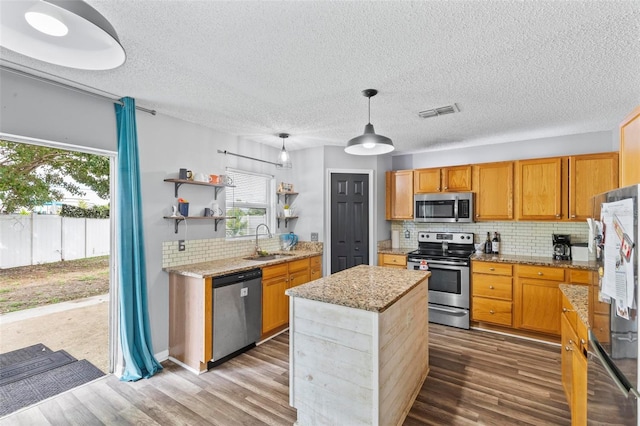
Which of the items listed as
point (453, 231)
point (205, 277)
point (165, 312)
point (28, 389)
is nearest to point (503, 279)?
point (453, 231)

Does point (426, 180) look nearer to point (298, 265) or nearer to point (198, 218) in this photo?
point (298, 265)

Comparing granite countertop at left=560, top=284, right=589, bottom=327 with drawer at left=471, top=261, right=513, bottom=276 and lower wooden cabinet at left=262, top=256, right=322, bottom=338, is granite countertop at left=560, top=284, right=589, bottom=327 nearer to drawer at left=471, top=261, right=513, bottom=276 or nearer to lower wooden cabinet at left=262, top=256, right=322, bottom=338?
drawer at left=471, top=261, right=513, bottom=276

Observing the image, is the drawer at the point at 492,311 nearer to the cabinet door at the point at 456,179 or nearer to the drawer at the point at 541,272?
the drawer at the point at 541,272

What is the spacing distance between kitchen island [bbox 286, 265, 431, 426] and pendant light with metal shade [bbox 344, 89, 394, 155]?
1121 millimetres

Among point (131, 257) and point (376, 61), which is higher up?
point (376, 61)

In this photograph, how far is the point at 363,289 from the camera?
7.17ft

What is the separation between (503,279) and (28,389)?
195 inches

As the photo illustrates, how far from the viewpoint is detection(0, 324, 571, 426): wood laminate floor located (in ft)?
7.19

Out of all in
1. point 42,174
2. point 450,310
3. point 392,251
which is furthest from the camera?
point 392,251

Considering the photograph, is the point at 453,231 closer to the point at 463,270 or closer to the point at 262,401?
the point at 463,270

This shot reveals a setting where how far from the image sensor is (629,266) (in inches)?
44.6

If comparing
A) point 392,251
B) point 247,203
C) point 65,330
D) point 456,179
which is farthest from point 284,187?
point 65,330

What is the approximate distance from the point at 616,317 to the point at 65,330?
193 inches

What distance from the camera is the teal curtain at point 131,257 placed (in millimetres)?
2697
